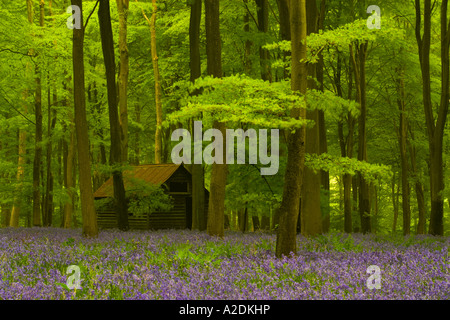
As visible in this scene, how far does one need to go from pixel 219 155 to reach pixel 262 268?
7.51 m

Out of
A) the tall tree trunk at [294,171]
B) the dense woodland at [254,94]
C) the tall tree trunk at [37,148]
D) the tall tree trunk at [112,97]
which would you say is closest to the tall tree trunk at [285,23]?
the dense woodland at [254,94]

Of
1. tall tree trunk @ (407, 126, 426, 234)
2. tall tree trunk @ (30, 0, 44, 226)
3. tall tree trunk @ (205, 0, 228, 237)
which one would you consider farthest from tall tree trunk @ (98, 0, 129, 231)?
tall tree trunk @ (407, 126, 426, 234)

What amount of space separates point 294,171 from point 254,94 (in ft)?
5.78

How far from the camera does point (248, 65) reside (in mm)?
27812

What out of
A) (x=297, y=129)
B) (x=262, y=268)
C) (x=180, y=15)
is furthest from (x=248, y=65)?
(x=262, y=268)

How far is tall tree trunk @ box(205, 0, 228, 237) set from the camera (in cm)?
1664

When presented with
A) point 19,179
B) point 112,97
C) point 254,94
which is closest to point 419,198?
point 112,97

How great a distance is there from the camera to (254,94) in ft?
35.9

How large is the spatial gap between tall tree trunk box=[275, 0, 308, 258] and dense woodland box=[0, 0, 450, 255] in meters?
0.02

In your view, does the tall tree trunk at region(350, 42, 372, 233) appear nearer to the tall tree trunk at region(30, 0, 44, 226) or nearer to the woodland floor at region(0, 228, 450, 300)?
the woodland floor at region(0, 228, 450, 300)

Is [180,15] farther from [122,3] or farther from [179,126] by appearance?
[179,126]

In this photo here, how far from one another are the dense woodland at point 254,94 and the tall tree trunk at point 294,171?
0.07 ft

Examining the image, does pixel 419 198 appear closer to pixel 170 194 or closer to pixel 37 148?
pixel 170 194

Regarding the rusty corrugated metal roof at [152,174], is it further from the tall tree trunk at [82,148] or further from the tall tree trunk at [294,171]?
the tall tree trunk at [294,171]
